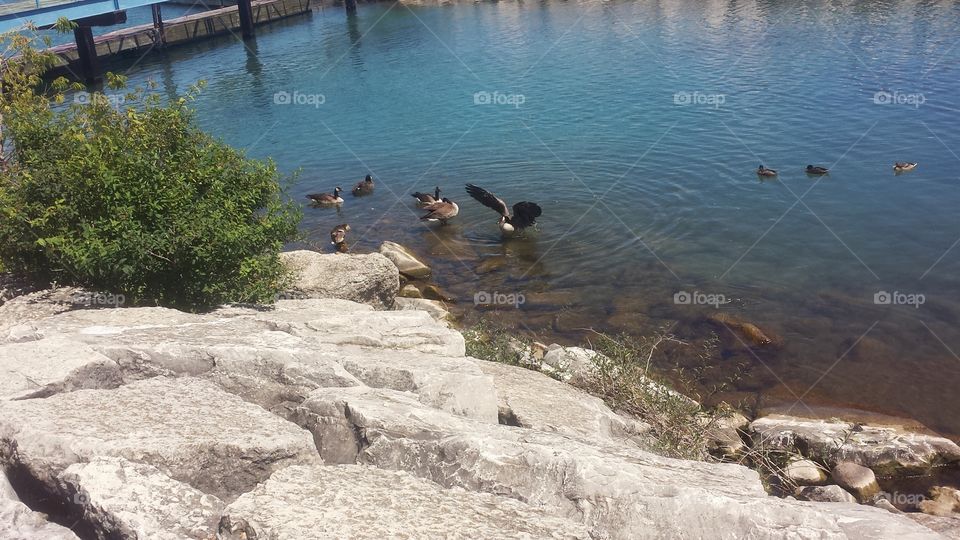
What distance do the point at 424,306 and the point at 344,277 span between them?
87.1 inches

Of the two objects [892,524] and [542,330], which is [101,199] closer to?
[542,330]

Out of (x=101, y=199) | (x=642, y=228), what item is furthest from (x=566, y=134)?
(x=101, y=199)

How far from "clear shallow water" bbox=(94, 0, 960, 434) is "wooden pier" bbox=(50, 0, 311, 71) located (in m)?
6.82

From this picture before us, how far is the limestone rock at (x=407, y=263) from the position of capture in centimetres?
1778

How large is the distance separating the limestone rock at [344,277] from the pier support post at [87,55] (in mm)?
38716

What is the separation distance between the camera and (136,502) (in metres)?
4.89

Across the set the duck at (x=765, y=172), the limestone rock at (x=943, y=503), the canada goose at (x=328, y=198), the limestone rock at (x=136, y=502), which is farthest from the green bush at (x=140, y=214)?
the duck at (x=765, y=172)

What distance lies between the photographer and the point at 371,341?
8711mm

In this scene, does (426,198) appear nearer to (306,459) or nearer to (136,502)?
(306,459)

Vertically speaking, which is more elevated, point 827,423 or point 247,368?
point 247,368

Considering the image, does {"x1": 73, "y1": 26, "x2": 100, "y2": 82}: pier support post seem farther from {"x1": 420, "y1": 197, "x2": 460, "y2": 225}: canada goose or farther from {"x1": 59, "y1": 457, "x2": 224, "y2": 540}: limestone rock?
{"x1": 59, "y1": 457, "x2": 224, "y2": 540}: limestone rock

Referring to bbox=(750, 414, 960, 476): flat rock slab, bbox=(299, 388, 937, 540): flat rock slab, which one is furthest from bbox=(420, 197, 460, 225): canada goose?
bbox=(299, 388, 937, 540): flat rock slab

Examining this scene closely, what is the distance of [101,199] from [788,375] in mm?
11040

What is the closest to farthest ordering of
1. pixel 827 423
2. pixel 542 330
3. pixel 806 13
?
pixel 827 423 < pixel 542 330 < pixel 806 13
